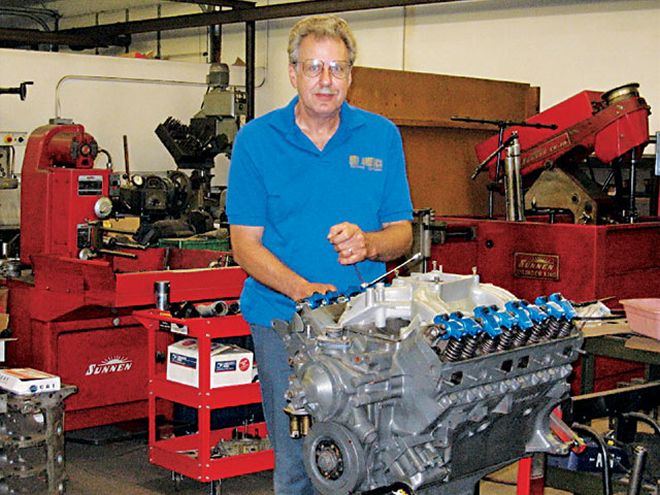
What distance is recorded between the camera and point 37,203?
3.97 m

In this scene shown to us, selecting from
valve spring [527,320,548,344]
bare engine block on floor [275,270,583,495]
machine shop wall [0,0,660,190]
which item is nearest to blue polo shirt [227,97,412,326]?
bare engine block on floor [275,270,583,495]

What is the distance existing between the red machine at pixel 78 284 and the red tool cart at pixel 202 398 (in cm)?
33

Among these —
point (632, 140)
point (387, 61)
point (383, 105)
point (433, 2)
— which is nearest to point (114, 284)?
point (383, 105)

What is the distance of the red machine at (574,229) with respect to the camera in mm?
3914

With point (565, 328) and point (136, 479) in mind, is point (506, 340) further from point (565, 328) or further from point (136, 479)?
point (136, 479)

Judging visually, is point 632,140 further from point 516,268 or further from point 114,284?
point 114,284

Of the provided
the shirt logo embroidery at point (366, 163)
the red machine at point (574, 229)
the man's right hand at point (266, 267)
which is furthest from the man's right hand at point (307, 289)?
the red machine at point (574, 229)

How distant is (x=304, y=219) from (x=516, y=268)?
2.27 m

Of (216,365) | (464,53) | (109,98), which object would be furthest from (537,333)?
(109,98)

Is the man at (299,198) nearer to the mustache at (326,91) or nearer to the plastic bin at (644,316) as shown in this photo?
the mustache at (326,91)

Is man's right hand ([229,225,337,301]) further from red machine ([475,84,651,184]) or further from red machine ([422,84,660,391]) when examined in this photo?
red machine ([475,84,651,184])

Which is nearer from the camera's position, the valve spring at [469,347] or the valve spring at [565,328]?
the valve spring at [469,347]

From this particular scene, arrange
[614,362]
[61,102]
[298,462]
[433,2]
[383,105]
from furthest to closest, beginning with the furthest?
[61,102] → [433,2] → [383,105] → [614,362] → [298,462]

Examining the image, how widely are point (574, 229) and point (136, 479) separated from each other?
6.12 ft
